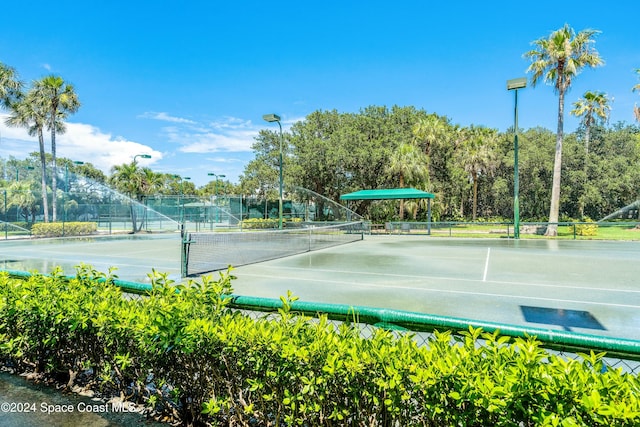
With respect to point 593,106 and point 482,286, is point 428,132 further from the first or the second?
point 482,286

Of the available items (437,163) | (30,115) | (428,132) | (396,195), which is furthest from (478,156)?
(30,115)

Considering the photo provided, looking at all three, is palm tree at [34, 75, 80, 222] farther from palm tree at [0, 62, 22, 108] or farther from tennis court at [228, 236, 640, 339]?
tennis court at [228, 236, 640, 339]

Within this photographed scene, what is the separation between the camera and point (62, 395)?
322cm

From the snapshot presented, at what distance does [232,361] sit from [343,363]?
818 millimetres

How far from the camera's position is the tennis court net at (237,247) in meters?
9.78

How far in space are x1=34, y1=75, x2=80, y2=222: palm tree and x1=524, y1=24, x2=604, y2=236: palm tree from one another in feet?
114

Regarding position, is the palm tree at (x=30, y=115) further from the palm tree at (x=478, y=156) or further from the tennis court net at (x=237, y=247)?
the palm tree at (x=478, y=156)

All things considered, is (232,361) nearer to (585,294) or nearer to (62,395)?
(62,395)

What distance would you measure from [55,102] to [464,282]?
34.4m

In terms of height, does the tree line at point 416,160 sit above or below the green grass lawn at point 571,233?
above

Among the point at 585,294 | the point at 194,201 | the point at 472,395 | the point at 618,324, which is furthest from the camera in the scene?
the point at 194,201

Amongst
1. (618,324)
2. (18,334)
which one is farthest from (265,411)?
(618,324)

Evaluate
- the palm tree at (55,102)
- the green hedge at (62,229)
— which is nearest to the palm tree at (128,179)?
the palm tree at (55,102)

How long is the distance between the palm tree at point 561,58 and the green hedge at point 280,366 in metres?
26.0
